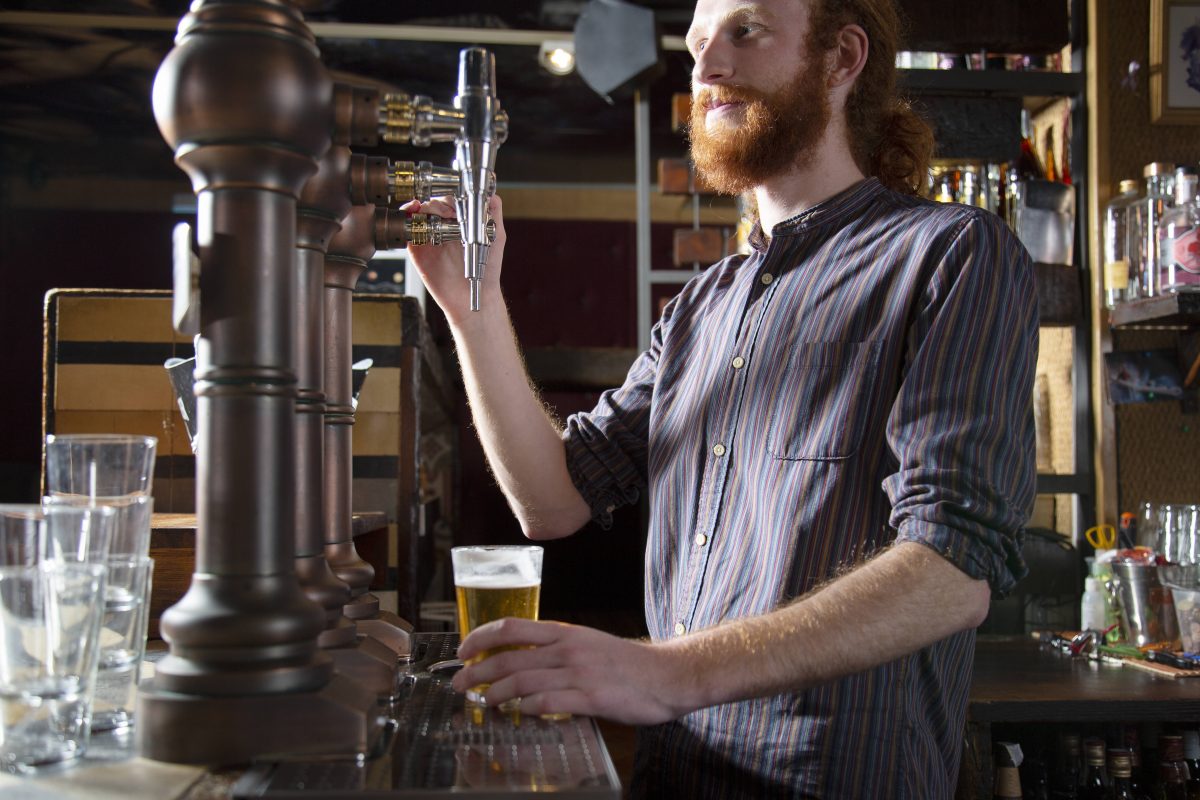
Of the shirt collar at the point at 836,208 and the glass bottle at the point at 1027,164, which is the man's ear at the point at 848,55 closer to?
the shirt collar at the point at 836,208

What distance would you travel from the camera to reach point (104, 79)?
543 centimetres

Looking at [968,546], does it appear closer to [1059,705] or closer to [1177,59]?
[1059,705]

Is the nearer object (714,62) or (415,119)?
(415,119)

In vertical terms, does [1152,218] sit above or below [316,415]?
above

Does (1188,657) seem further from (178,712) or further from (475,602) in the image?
(178,712)

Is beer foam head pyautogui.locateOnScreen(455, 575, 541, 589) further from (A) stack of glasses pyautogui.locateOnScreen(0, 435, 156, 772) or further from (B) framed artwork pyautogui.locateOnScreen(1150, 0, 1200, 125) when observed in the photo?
(B) framed artwork pyautogui.locateOnScreen(1150, 0, 1200, 125)

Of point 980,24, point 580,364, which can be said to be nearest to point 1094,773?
point 980,24

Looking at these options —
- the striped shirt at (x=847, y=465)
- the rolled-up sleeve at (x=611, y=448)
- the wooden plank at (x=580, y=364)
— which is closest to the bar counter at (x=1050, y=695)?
the striped shirt at (x=847, y=465)

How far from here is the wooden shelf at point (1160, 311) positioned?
2.12 meters

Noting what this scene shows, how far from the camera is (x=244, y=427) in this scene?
0.63 meters

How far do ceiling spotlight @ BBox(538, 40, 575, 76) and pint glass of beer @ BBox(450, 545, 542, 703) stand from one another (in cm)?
422

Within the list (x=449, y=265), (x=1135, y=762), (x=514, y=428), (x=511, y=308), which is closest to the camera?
(x=449, y=265)

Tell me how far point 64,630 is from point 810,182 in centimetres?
112

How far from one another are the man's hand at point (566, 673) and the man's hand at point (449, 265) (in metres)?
0.48
